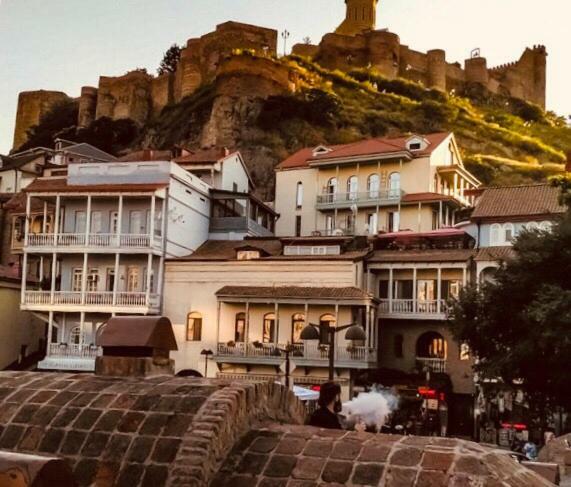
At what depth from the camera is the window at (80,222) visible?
1633 inches

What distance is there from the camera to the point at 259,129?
75.9 metres

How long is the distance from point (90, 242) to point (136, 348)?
118 feet

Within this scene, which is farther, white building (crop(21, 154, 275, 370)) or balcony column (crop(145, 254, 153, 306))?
white building (crop(21, 154, 275, 370))

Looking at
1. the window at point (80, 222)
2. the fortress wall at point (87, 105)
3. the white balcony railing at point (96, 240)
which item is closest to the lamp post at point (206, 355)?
the white balcony railing at point (96, 240)

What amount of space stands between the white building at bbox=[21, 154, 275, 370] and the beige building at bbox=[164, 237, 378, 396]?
5.98 feet

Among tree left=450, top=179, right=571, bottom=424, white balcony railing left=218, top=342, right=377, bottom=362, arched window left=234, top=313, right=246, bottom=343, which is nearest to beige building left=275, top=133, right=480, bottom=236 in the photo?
arched window left=234, top=313, right=246, bottom=343

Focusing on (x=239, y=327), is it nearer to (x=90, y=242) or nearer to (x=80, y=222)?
(x=90, y=242)

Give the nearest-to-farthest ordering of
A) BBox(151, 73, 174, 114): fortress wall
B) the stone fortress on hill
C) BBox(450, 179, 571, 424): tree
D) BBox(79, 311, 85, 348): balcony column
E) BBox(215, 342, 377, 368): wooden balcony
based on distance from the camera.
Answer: BBox(450, 179, 571, 424): tree → BBox(215, 342, 377, 368): wooden balcony → BBox(79, 311, 85, 348): balcony column → the stone fortress on hill → BBox(151, 73, 174, 114): fortress wall

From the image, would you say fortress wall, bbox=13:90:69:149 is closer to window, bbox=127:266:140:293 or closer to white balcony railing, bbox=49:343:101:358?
window, bbox=127:266:140:293

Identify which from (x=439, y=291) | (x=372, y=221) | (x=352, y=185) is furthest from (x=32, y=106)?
(x=439, y=291)

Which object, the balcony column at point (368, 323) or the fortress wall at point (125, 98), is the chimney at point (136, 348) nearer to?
the balcony column at point (368, 323)

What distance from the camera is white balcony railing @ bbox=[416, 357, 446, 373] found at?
36.5 metres

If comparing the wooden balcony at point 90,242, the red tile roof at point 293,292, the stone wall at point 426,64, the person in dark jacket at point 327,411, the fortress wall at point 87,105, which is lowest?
the person in dark jacket at point 327,411

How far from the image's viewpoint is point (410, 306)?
3756 cm
